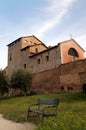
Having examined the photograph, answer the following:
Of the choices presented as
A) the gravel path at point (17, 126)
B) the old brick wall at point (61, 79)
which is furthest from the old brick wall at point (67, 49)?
the gravel path at point (17, 126)

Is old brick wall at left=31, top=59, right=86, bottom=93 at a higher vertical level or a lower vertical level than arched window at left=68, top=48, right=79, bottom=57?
lower

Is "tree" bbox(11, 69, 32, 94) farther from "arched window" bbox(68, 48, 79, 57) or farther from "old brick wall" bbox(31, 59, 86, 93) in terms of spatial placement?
"arched window" bbox(68, 48, 79, 57)

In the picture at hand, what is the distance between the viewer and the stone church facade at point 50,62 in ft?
108

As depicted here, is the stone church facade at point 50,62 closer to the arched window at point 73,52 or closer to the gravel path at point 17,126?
the arched window at point 73,52

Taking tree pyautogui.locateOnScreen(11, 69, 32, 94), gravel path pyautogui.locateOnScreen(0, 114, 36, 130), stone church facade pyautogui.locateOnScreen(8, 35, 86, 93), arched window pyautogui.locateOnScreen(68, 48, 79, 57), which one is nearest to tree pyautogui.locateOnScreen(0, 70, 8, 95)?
tree pyautogui.locateOnScreen(11, 69, 32, 94)

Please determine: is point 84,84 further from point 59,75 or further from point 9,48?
point 9,48

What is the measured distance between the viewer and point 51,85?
119 feet

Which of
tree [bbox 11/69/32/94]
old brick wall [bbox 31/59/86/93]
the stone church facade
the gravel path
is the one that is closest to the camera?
the gravel path

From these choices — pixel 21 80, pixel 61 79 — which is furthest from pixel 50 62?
pixel 21 80

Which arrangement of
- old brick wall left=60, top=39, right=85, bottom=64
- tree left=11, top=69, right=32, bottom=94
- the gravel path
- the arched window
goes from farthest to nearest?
the arched window < old brick wall left=60, top=39, right=85, bottom=64 < tree left=11, top=69, right=32, bottom=94 < the gravel path

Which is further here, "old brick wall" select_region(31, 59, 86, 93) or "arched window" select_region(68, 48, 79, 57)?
"arched window" select_region(68, 48, 79, 57)

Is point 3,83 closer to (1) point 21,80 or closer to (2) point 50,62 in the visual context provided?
(1) point 21,80

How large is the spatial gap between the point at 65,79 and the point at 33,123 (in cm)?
2391

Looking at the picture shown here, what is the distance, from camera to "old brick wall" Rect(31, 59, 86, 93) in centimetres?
3219
